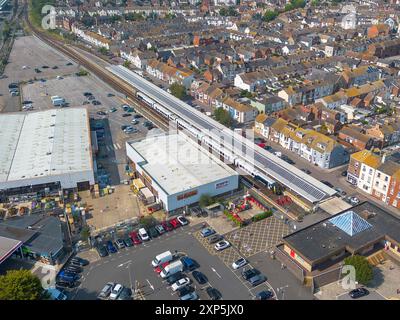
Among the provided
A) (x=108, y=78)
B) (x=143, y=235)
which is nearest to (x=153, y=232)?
(x=143, y=235)

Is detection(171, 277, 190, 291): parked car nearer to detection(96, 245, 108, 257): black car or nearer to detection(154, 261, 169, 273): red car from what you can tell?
detection(154, 261, 169, 273): red car

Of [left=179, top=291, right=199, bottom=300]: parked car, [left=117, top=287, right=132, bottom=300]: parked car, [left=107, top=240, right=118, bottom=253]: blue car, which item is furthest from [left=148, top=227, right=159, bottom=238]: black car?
[left=179, top=291, right=199, bottom=300]: parked car

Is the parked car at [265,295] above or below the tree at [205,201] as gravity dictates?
below

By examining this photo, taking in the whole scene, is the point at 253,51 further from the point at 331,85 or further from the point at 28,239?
the point at 28,239

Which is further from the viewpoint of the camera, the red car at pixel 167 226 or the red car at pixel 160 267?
the red car at pixel 167 226

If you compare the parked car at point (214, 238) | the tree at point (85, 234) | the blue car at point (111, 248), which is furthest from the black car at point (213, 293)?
the tree at point (85, 234)

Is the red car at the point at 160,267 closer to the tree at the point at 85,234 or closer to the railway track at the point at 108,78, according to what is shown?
the tree at the point at 85,234

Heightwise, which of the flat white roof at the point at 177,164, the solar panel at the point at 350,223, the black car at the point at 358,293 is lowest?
the black car at the point at 358,293
